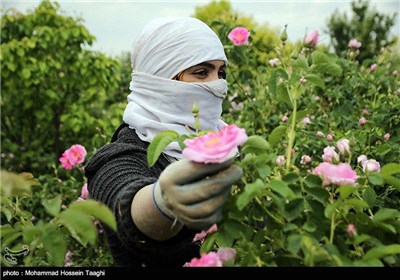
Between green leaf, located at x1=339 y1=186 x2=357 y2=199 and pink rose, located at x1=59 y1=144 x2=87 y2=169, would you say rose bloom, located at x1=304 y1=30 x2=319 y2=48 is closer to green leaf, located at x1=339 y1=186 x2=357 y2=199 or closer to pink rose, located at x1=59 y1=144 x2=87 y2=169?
green leaf, located at x1=339 y1=186 x2=357 y2=199

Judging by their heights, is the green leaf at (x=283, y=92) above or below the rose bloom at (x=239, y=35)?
above

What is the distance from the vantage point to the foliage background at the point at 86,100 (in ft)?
11.2

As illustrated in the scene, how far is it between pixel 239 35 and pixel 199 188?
102 inches

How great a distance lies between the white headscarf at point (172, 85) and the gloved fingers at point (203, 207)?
675 mm

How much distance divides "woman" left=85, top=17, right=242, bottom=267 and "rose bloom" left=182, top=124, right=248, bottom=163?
0.07m

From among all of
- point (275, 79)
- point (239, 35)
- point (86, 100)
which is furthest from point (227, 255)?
point (86, 100)

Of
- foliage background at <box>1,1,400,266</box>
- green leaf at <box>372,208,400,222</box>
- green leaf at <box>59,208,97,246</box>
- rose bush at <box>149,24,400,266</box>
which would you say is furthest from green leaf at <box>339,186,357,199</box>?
foliage background at <box>1,1,400,266</box>

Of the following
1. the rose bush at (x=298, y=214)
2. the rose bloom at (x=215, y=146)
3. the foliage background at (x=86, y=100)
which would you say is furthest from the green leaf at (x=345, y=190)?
the foliage background at (x=86, y=100)

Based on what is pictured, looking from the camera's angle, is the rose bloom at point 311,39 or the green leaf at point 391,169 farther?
the rose bloom at point 311,39

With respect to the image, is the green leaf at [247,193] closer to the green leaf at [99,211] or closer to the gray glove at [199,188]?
the gray glove at [199,188]

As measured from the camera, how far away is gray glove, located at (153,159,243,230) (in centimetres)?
119

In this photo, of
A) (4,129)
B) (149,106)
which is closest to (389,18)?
(4,129)

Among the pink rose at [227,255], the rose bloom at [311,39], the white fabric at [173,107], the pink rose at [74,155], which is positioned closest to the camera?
the pink rose at [227,255]

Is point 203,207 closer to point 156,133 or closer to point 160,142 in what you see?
point 160,142
